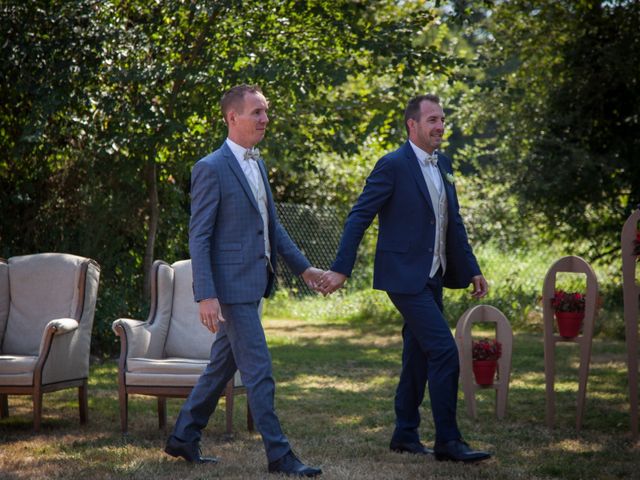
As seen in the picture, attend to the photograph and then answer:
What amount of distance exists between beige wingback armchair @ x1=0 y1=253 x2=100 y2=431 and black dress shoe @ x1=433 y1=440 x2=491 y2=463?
268cm

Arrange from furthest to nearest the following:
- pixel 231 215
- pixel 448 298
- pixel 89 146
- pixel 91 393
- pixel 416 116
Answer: pixel 448 298 < pixel 89 146 < pixel 91 393 < pixel 416 116 < pixel 231 215

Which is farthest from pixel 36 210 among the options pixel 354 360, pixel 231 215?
pixel 231 215

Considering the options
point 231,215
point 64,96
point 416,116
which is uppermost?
point 64,96

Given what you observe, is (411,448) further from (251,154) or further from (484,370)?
(251,154)

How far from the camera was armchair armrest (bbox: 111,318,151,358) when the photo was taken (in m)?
6.08

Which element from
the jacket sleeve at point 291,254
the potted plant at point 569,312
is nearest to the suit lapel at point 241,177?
the jacket sleeve at point 291,254

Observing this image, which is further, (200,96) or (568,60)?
(568,60)

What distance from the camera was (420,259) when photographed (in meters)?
4.99

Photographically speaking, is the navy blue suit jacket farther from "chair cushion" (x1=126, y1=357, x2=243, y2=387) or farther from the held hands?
"chair cushion" (x1=126, y1=357, x2=243, y2=387)

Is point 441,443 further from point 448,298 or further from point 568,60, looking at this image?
point 568,60

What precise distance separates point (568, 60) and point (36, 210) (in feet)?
26.8

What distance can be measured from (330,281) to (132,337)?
5.87 feet

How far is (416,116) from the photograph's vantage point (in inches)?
201

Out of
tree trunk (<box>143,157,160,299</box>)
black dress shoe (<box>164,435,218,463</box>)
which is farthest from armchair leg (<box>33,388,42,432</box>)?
tree trunk (<box>143,157,160,299</box>)
